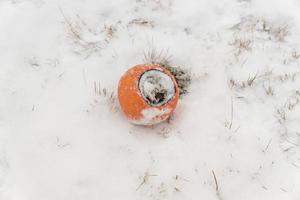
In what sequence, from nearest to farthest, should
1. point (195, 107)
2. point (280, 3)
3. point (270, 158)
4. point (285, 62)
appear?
point (270, 158)
point (195, 107)
point (285, 62)
point (280, 3)

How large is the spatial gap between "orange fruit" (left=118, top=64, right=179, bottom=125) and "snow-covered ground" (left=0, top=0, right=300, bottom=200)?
20 cm

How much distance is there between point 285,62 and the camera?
10.1ft

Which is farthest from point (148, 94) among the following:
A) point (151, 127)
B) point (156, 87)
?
point (151, 127)

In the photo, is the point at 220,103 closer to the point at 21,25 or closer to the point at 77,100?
the point at 77,100

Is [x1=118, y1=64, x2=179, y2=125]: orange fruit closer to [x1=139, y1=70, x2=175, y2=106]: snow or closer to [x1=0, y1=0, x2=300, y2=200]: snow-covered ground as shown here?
[x1=139, y1=70, x2=175, y2=106]: snow

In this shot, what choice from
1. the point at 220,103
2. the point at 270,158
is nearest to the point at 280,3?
the point at 220,103

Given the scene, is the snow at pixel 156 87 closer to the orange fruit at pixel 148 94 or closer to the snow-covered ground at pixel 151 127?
the orange fruit at pixel 148 94

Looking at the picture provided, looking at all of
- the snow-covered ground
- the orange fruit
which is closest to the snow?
the orange fruit

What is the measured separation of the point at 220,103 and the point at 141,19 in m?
0.83

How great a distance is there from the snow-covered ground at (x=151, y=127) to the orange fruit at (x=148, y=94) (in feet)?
0.66

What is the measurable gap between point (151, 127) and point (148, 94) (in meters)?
0.31

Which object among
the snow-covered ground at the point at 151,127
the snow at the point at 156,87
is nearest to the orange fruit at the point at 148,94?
the snow at the point at 156,87

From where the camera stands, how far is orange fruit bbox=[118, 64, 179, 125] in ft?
8.30

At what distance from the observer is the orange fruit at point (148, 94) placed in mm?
2529
